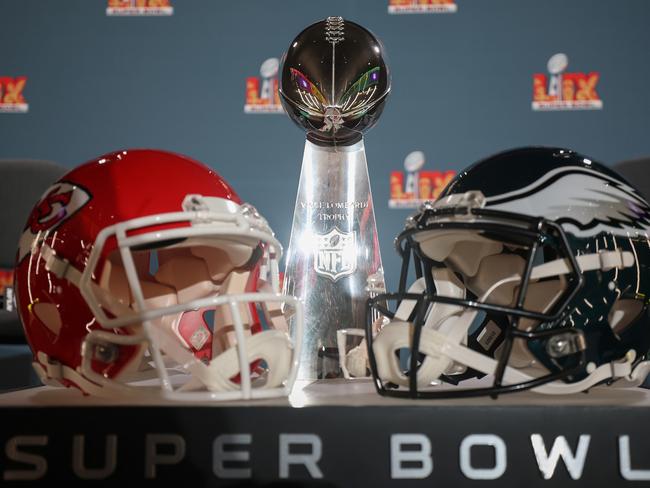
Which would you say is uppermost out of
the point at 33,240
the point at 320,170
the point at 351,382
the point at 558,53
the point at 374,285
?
the point at 558,53

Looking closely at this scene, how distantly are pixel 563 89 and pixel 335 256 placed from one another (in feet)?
5.21

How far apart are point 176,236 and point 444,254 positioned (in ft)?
1.25

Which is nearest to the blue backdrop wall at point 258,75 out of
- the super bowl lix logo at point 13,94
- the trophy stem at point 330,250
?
the super bowl lix logo at point 13,94

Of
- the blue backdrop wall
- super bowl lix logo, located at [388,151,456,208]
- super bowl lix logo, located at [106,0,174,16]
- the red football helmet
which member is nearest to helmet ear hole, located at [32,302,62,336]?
the red football helmet

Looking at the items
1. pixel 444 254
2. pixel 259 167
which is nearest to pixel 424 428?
pixel 444 254

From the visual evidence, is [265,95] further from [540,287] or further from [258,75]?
[540,287]

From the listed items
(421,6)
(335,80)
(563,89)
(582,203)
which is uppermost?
(421,6)

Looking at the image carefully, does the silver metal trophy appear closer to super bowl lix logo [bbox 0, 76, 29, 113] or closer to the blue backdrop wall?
the blue backdrop wall

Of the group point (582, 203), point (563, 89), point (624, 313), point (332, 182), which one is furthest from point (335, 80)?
point (563, 89)

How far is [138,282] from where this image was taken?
865mm

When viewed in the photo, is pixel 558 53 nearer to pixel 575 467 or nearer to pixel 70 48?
pixel 70 48

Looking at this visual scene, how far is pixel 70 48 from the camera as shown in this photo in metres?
2.62

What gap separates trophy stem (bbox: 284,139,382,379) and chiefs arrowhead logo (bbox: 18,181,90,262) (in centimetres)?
42

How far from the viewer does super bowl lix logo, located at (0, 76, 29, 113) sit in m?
2.61
